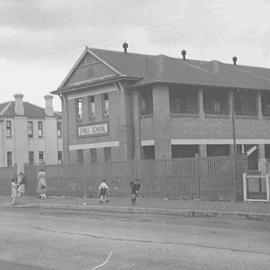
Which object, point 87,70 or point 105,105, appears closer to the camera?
point 105,105

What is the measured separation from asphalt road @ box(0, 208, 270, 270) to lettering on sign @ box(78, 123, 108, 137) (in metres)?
20.2

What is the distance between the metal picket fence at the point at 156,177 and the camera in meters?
25.3

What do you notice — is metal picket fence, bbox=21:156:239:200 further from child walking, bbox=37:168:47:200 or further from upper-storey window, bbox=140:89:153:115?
upper-storey window, bbox=140:89:153:115

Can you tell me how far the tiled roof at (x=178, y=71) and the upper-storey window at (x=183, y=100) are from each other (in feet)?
3.14

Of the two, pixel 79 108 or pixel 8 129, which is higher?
pixel 8 129

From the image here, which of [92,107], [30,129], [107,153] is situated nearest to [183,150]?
[107,153]

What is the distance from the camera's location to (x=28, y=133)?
70.8m

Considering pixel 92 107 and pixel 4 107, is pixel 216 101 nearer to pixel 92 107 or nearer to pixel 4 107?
pixel 92 107

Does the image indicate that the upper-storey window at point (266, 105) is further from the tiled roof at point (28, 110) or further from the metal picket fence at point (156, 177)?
the tiled roof at point (28, 110)

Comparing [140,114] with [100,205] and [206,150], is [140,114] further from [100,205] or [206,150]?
[100,205]

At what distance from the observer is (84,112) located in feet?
130

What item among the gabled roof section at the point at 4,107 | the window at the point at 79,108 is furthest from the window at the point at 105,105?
the gabled roof section at the point at 4,107

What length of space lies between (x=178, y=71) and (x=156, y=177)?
10932 millimetres

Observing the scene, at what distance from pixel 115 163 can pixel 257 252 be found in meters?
19.7
